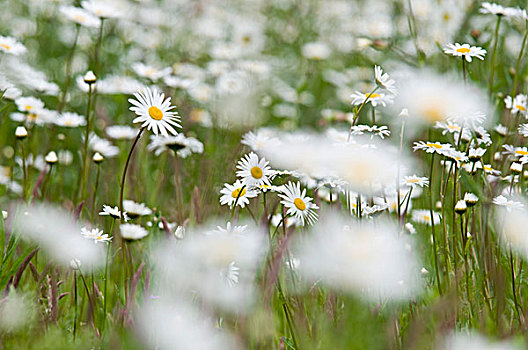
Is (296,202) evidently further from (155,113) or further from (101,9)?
(101,9)

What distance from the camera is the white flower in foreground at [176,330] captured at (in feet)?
2.64

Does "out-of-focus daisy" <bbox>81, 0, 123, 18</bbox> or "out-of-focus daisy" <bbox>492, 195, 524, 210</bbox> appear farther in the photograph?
"out-of-focus daisy" <bbox>81, 0, 123, 18</bbox>

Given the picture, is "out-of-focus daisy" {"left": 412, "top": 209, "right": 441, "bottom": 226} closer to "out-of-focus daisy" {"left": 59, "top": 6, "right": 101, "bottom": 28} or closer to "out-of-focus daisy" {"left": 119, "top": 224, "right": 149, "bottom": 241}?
"out-of-focus daisy" {"left": 119, "top": 224, "right": 149, "bottom": 241}

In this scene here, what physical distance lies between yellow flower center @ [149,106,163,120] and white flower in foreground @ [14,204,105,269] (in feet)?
0.92

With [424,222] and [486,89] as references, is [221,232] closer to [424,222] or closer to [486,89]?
[424,222]

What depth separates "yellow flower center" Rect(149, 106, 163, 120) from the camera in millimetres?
1289

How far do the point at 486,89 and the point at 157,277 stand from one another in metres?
1.21

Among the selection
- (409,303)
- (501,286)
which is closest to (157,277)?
(409,303)

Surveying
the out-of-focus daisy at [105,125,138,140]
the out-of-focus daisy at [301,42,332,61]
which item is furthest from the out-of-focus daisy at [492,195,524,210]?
the out-of-focus daisy at [301,42,332,61]

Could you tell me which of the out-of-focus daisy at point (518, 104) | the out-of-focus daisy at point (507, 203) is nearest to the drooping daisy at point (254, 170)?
the out-of-focus daisy at point (507, 203)

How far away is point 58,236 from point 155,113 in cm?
34

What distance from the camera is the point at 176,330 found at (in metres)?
0.84

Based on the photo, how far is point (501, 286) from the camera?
1114mm

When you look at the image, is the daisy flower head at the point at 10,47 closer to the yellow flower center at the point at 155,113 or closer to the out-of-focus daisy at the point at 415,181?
the yellow flower center at the point at 155,113
